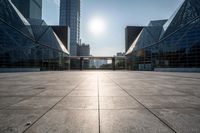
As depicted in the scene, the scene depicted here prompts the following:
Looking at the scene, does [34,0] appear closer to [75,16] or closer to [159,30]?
[75,16]

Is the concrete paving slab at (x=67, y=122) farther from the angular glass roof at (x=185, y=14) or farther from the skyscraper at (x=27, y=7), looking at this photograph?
the skyscraper at (x=27, y=7)

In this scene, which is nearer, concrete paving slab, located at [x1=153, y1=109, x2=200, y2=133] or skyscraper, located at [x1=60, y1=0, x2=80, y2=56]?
concrete paving slab, located at [x1=153, y1=109, x2=200, y2=133]

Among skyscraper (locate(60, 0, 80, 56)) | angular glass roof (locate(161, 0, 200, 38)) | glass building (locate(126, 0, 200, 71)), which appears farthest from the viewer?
skyscraper (locate(60, 0, 80, 56))

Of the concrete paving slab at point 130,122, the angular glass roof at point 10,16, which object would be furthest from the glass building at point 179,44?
the angular glass roof at point 10,16

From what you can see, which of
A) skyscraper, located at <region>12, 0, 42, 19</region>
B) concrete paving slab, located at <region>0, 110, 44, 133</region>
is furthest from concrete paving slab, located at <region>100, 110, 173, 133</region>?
skyscraper, located at <region>12, 0, 42, 19</region>

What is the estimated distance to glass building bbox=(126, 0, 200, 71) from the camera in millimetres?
34453

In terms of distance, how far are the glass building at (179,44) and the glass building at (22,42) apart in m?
33.6

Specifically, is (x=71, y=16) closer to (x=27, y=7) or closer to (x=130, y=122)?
(x=27, y=7)

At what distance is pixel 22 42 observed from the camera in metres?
41.0

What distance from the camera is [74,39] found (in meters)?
178

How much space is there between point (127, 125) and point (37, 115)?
6.91ft

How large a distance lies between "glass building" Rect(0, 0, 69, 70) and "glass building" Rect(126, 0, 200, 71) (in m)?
33.6

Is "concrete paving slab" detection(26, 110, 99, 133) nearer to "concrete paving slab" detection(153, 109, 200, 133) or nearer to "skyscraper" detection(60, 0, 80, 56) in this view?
"concrete paving slab" detection(153, 109, 200, 133)

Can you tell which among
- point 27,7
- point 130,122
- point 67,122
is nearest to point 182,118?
point 130,122
